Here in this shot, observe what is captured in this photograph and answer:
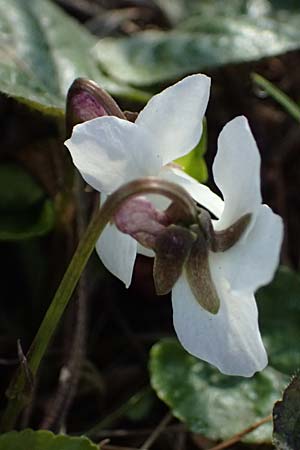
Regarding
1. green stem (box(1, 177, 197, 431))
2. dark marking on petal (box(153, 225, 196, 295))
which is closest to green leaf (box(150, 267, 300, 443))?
green stem (box(1, 177, 197, 431))

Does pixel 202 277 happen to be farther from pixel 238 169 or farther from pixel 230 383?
pixel 230 383

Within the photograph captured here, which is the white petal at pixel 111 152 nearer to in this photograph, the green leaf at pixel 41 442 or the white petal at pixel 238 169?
the white petal at pixel 238 169

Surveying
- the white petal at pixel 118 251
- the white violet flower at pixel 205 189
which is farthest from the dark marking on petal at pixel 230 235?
the white petal at pixel 118 251

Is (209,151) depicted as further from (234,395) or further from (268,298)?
(234,395)

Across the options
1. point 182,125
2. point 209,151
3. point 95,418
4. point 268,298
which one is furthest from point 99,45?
point 182,125

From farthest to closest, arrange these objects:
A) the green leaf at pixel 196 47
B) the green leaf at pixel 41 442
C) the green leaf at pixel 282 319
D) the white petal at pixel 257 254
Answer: the green leaf at pixel 196 47 < the green leaf at pixel 282 319 < the green leaf at pixel 41 442 < the white petal at pixel 257 254

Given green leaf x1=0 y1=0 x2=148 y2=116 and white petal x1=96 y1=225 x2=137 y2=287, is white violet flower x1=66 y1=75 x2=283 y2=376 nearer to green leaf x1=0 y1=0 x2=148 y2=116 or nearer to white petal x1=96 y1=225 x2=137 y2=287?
white petal x1=96 y1=225 x2=137 y2=287
